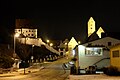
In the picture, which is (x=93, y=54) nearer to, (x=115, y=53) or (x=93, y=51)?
(x=93, y=51)

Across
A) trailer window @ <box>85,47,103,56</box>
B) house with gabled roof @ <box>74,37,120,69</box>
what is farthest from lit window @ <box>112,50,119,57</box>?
trailer window @ <box>85,47,103,56</box>

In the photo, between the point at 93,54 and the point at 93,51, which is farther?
the point at 93,51

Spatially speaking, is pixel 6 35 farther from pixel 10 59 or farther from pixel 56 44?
pixel 56 44

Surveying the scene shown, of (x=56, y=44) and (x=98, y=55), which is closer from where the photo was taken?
(x=98, y=55)

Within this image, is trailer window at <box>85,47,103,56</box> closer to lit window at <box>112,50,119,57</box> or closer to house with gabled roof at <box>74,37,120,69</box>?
house with gabled roof at <box>74,37,120,69</box>

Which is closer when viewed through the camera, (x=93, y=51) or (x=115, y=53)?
(x=115, y=53)

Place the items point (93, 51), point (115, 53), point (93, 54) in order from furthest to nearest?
point (93, 51), point (93, 54), point (115, 53)

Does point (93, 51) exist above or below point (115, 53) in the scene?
above

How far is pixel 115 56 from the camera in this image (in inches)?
1411

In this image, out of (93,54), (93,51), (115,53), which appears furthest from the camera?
(93,51)

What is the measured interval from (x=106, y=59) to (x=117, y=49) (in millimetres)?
12639

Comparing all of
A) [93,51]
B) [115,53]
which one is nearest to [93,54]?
[93,51]

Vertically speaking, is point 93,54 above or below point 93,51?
below

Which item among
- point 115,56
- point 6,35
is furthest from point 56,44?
point 115,56
